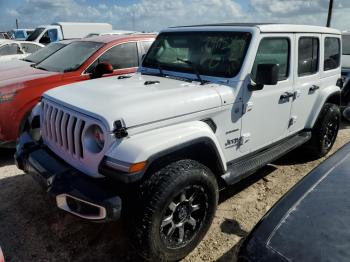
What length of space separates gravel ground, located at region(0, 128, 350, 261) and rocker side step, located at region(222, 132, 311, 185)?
499 millimetres

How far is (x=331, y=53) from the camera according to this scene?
4.91 m

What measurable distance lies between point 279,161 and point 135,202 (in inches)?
127

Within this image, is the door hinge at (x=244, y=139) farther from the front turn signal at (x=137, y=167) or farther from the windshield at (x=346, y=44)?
the windshield at (x=346, y=44)

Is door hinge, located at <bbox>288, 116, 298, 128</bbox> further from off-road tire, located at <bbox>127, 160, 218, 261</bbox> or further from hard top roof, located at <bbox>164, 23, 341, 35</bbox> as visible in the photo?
off-road tire, located at <bbox>127, 160, 218, 261</bbox>

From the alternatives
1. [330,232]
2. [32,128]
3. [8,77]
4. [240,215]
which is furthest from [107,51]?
[330,232]

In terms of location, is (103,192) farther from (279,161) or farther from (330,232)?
(279,161)

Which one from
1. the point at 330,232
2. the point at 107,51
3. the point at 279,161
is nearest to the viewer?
the point at 330,232

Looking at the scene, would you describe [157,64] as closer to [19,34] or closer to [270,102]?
[270,102]

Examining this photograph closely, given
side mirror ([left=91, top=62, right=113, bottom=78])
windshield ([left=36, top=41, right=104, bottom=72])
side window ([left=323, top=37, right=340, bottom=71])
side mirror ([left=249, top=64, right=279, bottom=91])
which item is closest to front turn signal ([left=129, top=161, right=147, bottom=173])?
side mirror ([left=249, top=64, right=279, bottom=91])

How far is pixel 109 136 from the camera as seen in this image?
8.05 ft

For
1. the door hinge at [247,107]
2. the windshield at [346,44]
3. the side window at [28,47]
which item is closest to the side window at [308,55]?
the door hinge at [247,107]

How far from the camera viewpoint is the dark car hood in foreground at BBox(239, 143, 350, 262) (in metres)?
1.66

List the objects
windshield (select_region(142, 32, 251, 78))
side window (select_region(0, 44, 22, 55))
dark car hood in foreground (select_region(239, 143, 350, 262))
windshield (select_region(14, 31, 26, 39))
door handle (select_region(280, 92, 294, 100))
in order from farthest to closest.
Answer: windshield (select_region(14, 31, 26, 39))
side window (select_region(0, 44, 22, 55))
door handle (select_region(280, 92, 294, 100))
windshield (select_region(142, 32, 251, 78))
dark car hood in foreground (select_region(239, 143, 350, 262))

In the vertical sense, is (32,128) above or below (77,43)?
below
